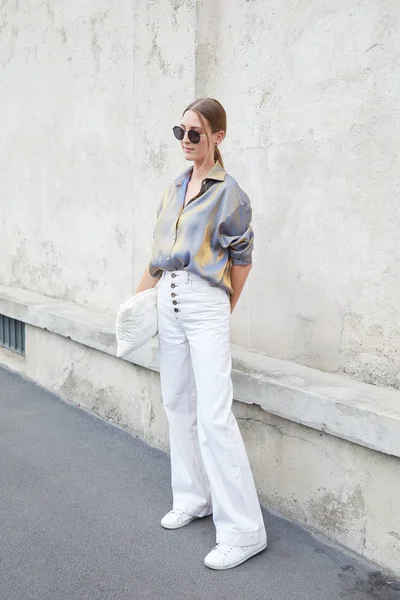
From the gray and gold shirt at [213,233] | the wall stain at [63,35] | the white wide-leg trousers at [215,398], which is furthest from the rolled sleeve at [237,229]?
the wall stain at [63,35]

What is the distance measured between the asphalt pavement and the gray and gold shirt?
1.13 meters

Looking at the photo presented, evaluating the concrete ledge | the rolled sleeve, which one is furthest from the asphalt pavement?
the rolled sleeve

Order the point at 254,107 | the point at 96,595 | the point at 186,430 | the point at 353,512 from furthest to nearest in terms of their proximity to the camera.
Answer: the point at 254,107
the point at 186,430
the point at 353,512
the point at 96,595

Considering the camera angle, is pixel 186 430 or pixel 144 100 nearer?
pixel 186 430

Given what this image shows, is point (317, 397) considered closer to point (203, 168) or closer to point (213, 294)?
point (213, 294)

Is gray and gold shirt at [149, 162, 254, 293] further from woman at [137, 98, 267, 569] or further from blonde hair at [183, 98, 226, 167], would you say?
blonde hair at [183, 98, 226, 167]

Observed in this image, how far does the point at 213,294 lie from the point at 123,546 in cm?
114

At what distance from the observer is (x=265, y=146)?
3.33 metres

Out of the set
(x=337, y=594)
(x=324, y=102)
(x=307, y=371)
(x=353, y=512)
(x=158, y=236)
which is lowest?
(x=337, y=594)

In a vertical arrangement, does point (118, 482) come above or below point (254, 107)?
below

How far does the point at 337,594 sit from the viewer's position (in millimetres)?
2502

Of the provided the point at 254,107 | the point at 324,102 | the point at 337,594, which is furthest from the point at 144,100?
the point at 337,594

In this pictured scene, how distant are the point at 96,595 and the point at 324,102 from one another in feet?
7.45

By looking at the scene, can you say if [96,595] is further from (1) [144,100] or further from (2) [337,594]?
(1) [144,100]
